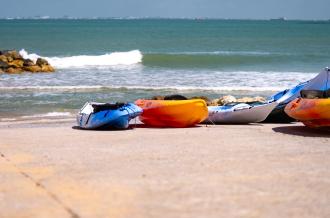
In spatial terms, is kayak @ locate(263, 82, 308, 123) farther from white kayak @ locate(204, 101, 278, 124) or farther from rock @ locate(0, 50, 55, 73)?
rock @ locate(0, 50, 55, 73)

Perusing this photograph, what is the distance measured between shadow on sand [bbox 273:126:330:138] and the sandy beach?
0.06 m

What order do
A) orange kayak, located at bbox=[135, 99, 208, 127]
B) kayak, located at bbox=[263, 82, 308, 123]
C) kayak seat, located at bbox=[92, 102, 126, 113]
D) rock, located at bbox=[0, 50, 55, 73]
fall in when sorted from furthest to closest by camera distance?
rock, located at bbox=[0, 50, 55, 73] → kayak, located at bbox=[263, 82, 308, 123] → kayak seat, located at bbox=[92, 102, 126, 113] → orange kayak, located at bbox=[135, 99, 208, 127]

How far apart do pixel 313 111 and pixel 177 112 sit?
2540mm

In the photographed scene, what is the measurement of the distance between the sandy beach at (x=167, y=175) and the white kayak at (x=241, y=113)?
1.96 m

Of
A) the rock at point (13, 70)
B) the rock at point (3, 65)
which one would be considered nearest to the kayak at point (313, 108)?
the rock at point (13, 70)

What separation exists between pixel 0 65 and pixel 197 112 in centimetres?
1963

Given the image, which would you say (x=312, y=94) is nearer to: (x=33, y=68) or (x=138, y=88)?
(x=138, y=88)

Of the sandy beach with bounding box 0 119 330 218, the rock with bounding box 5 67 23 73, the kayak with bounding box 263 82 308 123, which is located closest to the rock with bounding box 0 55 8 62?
A: the rock with bounding box 5 67 23 73

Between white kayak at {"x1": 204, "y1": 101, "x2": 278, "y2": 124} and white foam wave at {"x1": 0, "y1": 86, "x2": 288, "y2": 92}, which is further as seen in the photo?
white foam wave at {"x1": 0, "y1": 86, "x2": 288, "y2": 92}

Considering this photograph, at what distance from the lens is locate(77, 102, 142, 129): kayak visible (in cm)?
1026

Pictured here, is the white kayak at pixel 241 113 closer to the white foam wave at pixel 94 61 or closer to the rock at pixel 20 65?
the rock at pixel 20 65

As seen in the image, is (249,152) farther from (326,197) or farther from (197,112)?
(197,112)

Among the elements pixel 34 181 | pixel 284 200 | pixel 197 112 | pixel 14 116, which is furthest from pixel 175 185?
pixel 14 116

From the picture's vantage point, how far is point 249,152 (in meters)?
7.33
